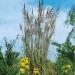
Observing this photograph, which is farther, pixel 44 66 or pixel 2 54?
pixel 2 54

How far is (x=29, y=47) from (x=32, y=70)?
510 mm

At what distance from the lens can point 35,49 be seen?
25.1ft

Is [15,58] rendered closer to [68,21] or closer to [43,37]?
[68,21]

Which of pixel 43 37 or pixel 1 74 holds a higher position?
pixel 43 37

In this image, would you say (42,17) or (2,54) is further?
(2,54)

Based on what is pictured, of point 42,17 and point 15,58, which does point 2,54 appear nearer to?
point 15,58

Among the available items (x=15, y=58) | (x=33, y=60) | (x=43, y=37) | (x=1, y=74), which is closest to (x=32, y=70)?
(x=33, y=60)

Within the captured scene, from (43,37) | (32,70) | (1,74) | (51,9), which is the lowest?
(1,74)

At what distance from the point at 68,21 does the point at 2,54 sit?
4009 mm

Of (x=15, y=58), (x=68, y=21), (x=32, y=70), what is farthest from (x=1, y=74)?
(x=32, y=70)

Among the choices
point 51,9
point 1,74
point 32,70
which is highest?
point 51,9

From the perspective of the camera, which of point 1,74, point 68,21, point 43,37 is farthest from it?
point 68,21

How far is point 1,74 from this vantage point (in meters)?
20.3

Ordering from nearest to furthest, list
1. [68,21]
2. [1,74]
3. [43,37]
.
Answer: [43,37]
[1,74]
[68,21]
